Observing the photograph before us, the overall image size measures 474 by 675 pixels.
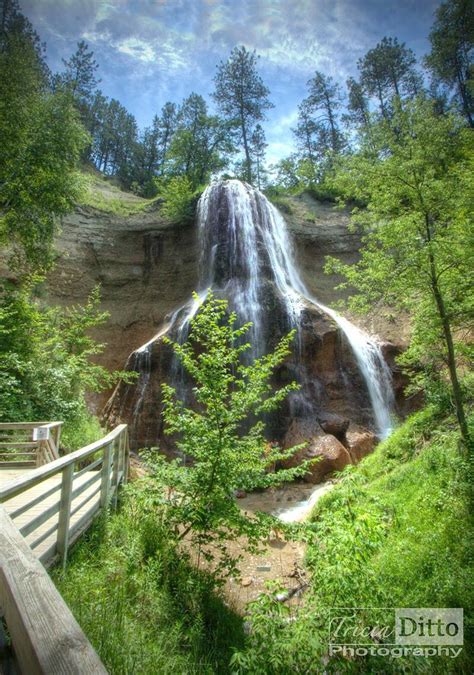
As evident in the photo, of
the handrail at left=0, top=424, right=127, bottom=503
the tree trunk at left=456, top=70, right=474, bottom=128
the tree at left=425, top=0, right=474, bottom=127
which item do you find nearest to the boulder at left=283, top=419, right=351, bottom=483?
the handrail at left=0, top=424, right=127, bottom=503

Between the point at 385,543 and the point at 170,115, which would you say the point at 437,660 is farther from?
the point at 170,115

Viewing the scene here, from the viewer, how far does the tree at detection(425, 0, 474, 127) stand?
80.1ft

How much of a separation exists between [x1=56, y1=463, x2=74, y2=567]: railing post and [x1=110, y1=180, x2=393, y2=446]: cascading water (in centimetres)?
1123

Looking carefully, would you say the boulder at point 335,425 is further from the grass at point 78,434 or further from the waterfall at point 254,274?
the grass at point 78,434

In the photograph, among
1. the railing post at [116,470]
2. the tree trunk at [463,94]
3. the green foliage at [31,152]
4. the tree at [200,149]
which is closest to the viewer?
the railing post at [116,470]

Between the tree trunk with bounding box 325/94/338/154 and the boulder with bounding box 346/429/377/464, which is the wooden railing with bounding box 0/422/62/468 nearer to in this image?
the boulder with bounding box 346/429/377/464

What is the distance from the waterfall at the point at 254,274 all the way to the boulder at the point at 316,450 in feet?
8.23

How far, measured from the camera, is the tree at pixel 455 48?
80.1 feet

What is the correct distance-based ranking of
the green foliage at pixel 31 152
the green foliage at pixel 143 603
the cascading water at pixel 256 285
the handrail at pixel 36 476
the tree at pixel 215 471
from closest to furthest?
the handrail at pixel 36 476, the green foliage at pixel 143 603, the tree at pixel 215 471, the green foliage at pixel 31 152, the cascading water at pixel 256 285

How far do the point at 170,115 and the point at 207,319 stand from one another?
4825 centimetres

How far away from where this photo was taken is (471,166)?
806 cm

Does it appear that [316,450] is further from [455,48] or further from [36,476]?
[455,48]

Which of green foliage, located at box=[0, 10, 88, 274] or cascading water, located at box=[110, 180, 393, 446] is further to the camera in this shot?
cascading water, located at box=[110, 180, 393, 446]

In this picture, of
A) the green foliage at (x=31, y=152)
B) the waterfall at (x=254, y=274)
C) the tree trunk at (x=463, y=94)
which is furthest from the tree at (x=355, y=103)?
the green foliage at (x=31, y=152)
